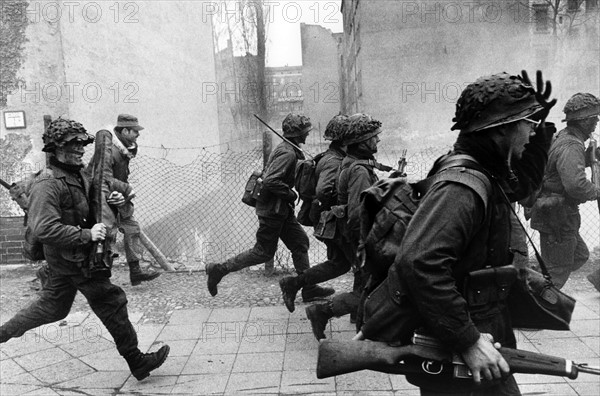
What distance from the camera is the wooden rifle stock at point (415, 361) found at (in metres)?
2.07

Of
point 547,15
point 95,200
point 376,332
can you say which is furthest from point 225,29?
point 376,332

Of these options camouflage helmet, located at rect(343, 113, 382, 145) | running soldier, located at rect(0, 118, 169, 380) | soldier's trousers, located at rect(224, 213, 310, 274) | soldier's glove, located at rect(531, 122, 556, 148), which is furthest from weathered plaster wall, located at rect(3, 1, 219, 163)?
soldier's glove, located at rect(531, 122, 556, 148)

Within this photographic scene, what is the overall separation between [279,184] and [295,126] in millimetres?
666

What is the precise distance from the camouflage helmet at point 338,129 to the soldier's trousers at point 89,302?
2200 millimetres

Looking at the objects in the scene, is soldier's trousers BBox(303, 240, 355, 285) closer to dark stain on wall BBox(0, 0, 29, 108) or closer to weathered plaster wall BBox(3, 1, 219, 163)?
weathered plaster wall BBox(3, 1, 219, 163)

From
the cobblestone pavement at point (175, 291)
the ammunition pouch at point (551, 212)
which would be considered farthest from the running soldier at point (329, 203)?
the ammunition pouch at point (551, 212)

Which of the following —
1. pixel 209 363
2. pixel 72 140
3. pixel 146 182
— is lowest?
pixel 209 363

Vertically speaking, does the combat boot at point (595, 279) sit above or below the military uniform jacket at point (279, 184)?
below

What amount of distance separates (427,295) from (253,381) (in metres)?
2.50

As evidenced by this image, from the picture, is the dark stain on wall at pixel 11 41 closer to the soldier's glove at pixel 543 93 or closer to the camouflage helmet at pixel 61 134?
the camouflage helmet at pixel 61 134

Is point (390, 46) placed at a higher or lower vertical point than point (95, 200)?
higher

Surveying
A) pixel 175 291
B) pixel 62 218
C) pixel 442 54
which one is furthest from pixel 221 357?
pixel 442 54

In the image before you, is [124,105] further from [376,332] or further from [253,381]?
[376,332]

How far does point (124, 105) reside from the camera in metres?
10.6
